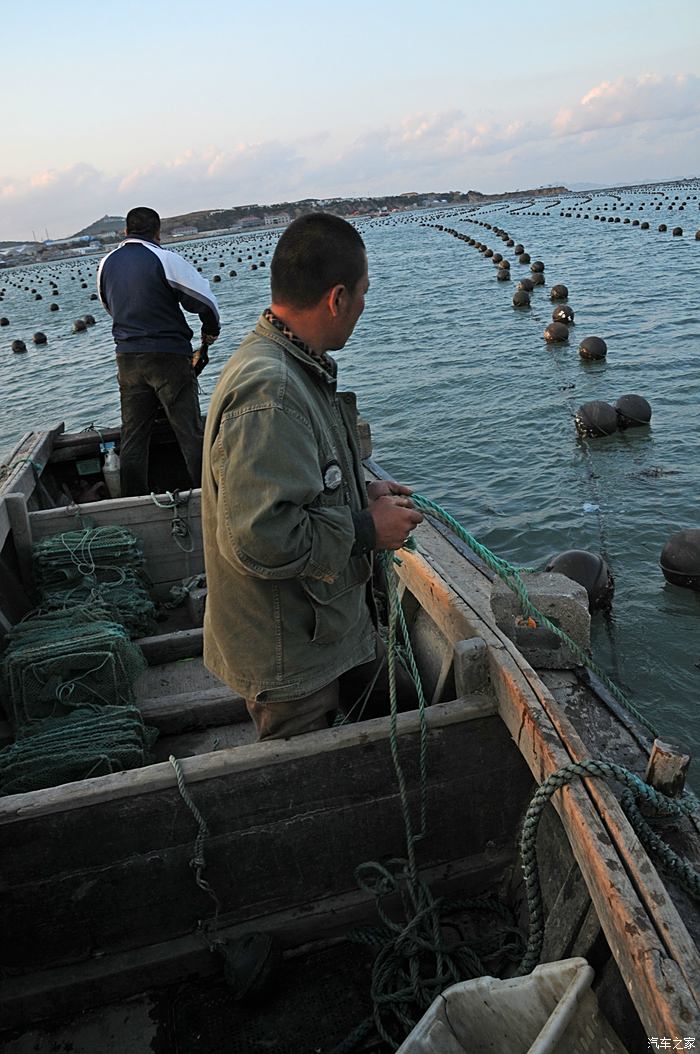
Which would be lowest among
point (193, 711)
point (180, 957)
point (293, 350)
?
point (180, 957)

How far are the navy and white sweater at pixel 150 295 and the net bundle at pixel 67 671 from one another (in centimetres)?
305

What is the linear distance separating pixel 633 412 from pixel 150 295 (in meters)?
9.40

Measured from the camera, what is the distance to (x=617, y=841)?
91.6 inches

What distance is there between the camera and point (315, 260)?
240 cm

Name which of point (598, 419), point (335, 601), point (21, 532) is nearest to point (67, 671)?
point (21, 532)

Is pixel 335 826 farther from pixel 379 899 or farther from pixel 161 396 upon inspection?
pixel 161 396

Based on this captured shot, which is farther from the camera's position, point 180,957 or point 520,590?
point 520,590

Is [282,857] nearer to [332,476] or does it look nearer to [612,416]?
[332,476]

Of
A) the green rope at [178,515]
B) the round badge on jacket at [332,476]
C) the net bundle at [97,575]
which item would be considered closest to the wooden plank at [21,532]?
the net bundle at [97,575]

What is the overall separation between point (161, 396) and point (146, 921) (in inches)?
180

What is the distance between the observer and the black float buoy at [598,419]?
12.7 meters

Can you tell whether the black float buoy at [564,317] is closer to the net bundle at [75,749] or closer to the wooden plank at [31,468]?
the wooden plank at [31,468]

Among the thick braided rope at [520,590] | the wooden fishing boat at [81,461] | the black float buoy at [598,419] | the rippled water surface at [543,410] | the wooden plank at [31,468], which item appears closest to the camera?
the thick braided rope at [520,590]

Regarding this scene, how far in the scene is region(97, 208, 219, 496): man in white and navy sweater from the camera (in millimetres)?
6242
